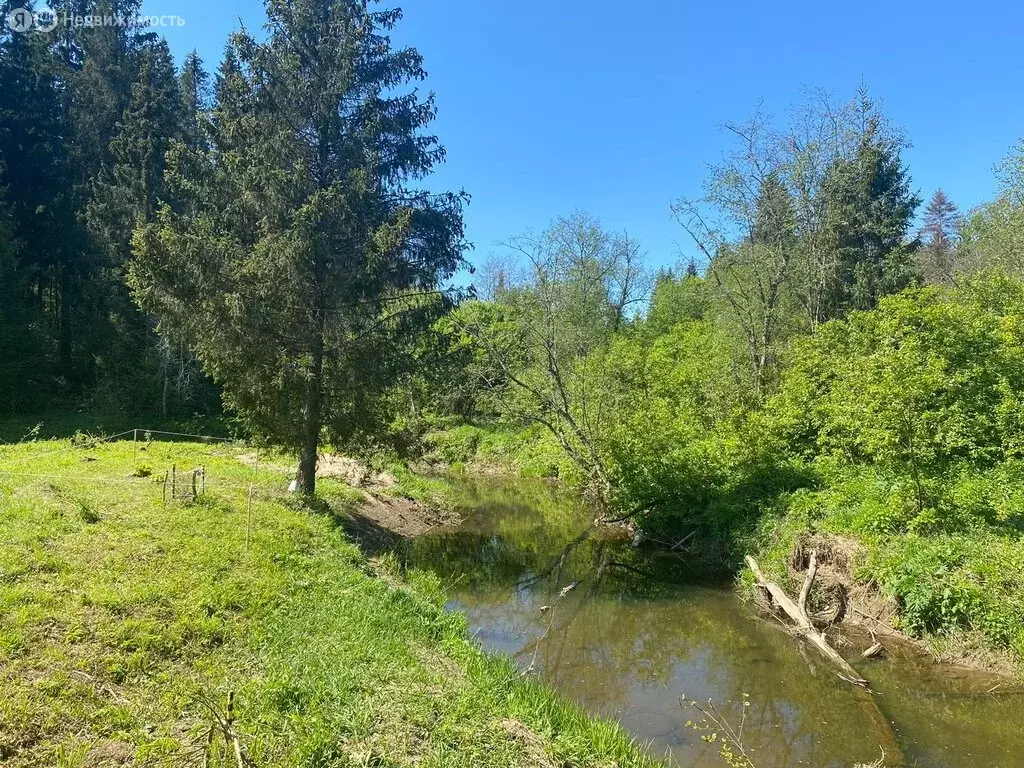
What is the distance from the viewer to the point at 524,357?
910 inches

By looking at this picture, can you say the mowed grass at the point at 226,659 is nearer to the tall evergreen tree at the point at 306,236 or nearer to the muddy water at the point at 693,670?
the muddy water at the point at 693,670

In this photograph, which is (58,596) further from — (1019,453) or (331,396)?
(1019,453)

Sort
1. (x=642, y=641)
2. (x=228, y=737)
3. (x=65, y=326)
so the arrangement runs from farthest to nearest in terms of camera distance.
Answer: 1. (x=65, y=326)
2. (x=642, y=641)
3. (x=228, y=737)

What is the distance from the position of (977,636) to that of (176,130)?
113 ft

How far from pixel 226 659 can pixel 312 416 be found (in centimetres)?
776

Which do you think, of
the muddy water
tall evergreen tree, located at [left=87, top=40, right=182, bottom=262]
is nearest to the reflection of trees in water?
the muddy water

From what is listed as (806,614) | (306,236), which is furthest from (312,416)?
(806,614)

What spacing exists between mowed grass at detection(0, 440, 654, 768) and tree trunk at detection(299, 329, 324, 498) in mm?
3431

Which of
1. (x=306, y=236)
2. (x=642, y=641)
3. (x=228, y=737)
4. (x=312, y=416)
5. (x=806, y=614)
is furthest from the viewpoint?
(x=312, y=416)

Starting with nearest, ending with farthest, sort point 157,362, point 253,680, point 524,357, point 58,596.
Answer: point 253,680, point 58,596, point 524,357, point 157,362

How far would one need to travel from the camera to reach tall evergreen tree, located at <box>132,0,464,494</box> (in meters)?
12.3

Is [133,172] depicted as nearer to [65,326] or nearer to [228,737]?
[65,326]

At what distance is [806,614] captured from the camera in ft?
33.1

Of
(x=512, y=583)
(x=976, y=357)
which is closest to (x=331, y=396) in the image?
(x=512, y=583)
